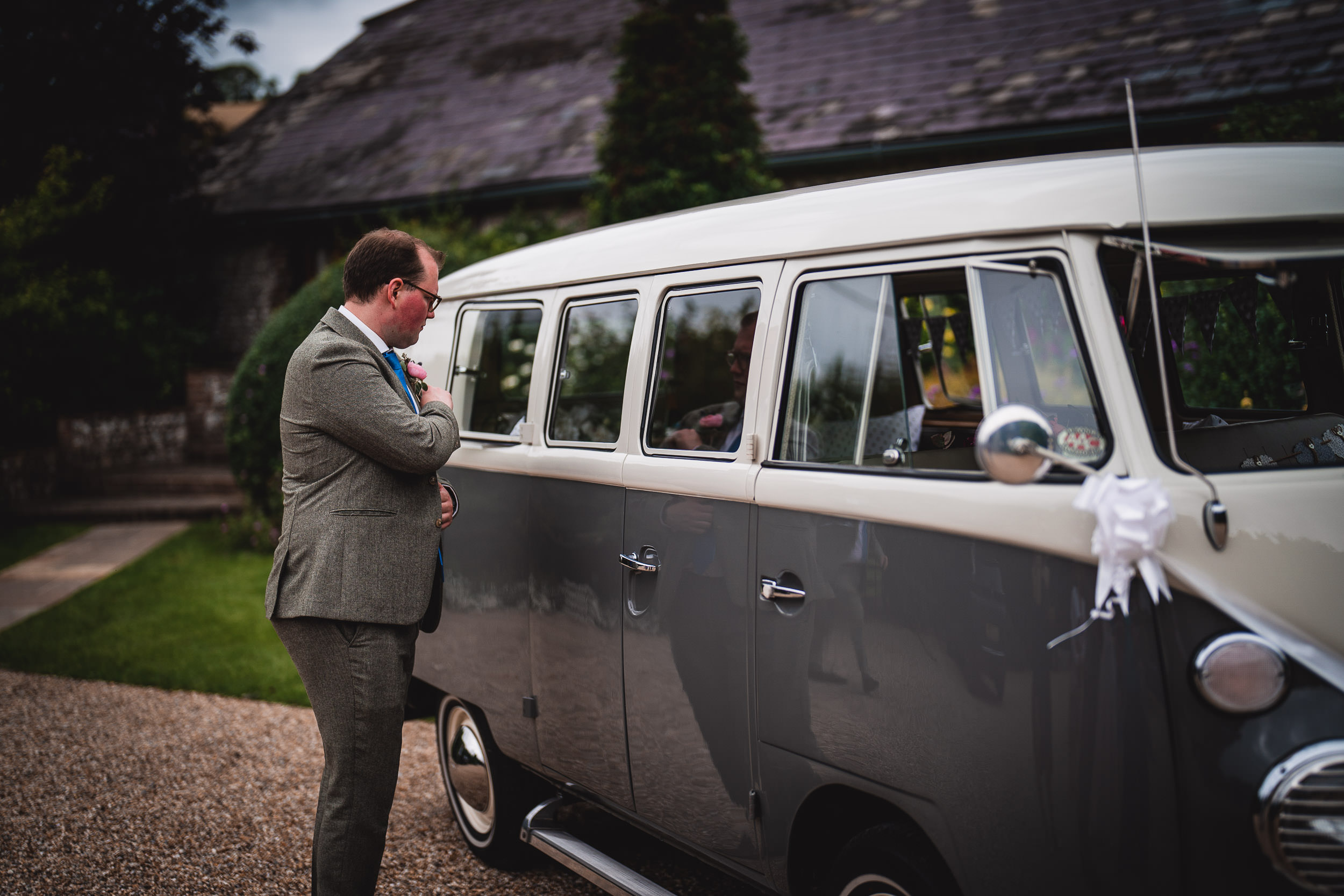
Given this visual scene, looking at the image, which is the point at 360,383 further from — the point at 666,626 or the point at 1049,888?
the point at 1049,888

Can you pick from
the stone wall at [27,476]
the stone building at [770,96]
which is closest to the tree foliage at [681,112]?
→ the stone building at [770,96]

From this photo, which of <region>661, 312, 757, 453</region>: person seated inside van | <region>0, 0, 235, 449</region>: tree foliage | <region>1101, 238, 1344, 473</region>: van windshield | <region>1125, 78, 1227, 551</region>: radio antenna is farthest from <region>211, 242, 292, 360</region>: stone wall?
<region>1125, 78, 1227, 551</region>: radio antenna

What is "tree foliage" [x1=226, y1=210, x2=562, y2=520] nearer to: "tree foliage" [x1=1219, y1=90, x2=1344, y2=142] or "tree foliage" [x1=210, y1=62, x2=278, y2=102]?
"tree foliage" [x1=1219, y1=90, x2=1344, y2=142]

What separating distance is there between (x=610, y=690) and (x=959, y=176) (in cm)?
199

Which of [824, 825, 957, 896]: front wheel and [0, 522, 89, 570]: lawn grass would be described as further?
[0, 522, 89, 570]: lawn grass

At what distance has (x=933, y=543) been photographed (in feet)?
7.77

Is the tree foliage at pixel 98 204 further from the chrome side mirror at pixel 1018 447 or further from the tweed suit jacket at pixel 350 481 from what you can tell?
the chrome side mirror at pixel 1018 447

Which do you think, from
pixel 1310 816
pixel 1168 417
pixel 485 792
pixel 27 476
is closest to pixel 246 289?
pixel 27 476

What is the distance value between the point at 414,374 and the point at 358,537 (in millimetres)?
541

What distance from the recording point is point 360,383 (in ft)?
9.72

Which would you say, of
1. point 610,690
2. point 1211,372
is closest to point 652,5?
point 1211,372

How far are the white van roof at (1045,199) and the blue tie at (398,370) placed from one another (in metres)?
1.06

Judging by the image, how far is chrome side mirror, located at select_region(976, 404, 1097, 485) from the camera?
2.03m

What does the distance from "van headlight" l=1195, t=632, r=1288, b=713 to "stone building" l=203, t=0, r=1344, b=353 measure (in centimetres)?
748
